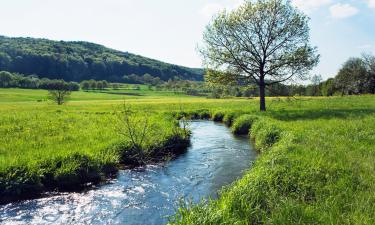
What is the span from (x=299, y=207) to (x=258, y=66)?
96.9ft

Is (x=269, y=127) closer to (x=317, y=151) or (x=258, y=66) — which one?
(x=317, y=151)

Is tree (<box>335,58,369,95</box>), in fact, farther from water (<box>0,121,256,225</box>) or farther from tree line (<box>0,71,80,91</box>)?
tree line (<box>0,71,80,91</box>)

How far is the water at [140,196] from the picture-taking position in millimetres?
10023

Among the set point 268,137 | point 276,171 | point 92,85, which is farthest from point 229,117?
point 92,85

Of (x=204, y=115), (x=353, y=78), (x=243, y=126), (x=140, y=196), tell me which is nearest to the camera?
→ (x=140, y=196)

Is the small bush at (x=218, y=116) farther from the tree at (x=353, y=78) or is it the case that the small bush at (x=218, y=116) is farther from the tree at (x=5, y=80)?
the tree at (x=5, y=80)

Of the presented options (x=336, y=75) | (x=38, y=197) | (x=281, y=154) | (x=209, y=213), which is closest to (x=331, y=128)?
(x=281, y=154)

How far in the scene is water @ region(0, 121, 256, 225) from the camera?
32.9 ft

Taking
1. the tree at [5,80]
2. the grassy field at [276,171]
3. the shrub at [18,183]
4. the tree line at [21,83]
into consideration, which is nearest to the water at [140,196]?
the shrub at [18,183]

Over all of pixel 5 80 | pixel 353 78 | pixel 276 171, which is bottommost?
pixel 276 171

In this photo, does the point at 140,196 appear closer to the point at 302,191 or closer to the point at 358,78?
the point at 302,191

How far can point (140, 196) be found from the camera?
1200 centimetres

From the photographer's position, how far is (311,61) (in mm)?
35000

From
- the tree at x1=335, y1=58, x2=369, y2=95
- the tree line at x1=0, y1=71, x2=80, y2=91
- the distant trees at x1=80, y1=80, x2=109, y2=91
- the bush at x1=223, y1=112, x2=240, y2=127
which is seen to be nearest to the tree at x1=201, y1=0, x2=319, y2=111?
the bush at x1=223, y1=112, x2=240, y2=127
